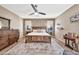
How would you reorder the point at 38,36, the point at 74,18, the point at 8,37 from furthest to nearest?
1. the point at 38,36
2. the point at 8,37
3. the point at 74,18

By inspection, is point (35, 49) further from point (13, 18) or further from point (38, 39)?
point (13, 18)

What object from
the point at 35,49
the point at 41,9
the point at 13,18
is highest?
the point at 41,9

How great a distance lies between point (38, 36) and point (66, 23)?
24.6 inches

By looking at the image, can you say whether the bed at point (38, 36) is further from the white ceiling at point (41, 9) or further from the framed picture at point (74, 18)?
the framed picture at point (74, 18)

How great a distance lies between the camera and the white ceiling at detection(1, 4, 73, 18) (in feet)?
5.90

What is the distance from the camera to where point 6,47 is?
182 cm

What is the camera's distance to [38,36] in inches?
79.2

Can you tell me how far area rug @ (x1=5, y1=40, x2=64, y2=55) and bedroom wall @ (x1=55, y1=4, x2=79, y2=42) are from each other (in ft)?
0.77

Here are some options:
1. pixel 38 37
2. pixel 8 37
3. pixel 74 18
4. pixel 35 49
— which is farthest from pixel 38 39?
pixel 74 18

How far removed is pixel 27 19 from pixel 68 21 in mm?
827

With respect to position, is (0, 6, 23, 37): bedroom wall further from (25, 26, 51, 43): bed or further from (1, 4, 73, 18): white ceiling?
(25, 26, 51, 43): bed
